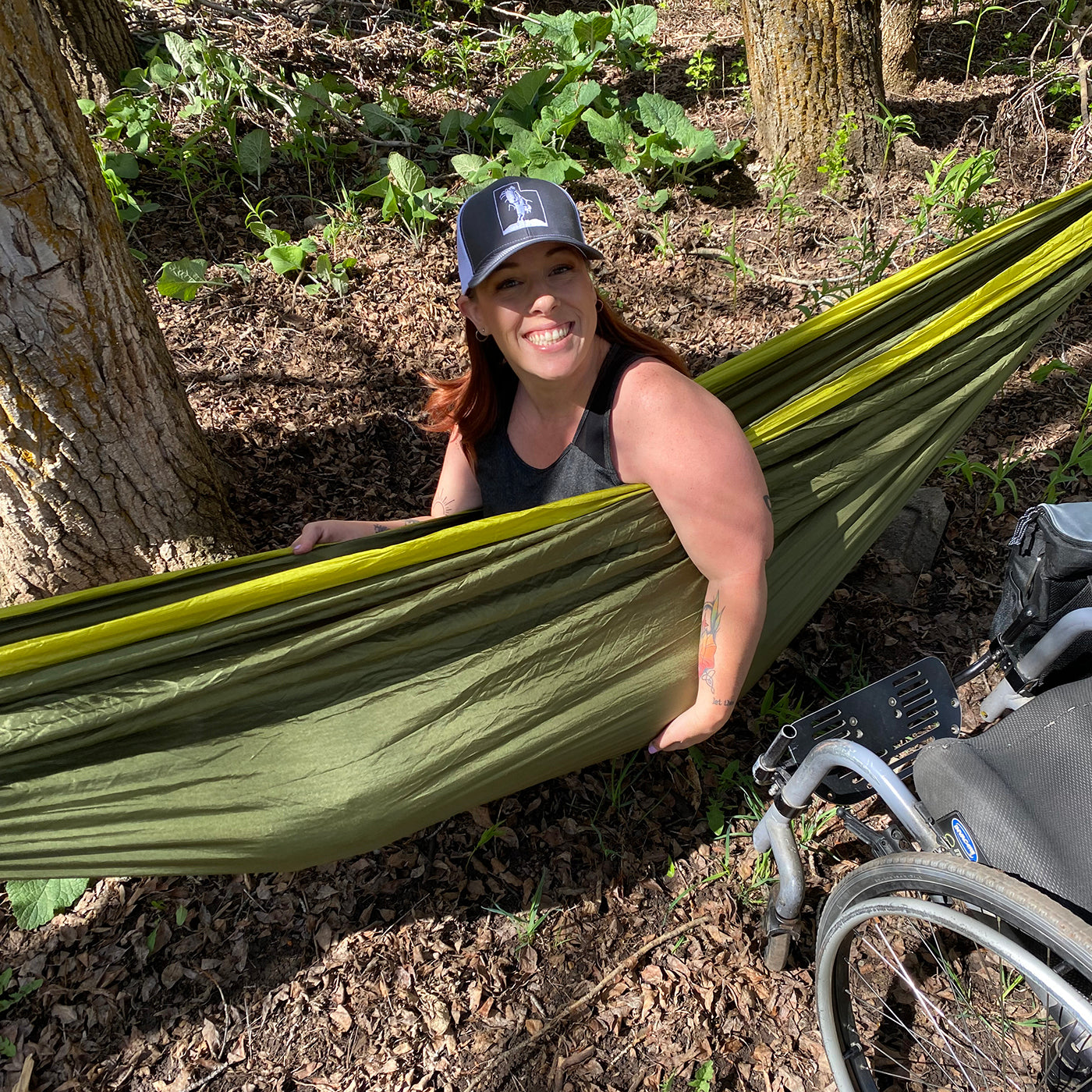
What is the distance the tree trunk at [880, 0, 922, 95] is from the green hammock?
262cm

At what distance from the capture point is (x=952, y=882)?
0.96 m

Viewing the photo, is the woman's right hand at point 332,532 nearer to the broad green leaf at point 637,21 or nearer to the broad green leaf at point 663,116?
the broad green leaf at point 663,116

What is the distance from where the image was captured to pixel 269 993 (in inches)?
62.1

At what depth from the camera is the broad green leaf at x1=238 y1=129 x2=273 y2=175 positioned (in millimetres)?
3037

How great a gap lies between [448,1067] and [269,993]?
37cm

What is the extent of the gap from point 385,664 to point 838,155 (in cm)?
263

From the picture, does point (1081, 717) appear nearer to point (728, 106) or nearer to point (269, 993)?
point (269, 993)

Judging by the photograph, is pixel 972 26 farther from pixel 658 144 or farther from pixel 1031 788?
pixel 1031 788

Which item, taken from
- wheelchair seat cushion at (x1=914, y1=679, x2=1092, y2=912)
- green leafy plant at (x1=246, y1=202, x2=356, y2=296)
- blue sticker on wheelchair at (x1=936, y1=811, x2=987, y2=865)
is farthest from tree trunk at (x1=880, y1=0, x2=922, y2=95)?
blue sticker on wheelchair at (x1=936, y1=811, x2=987, y2=865)

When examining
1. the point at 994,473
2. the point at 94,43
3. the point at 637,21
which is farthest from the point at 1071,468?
the point at 94,43

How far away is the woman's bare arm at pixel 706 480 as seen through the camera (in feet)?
4.24

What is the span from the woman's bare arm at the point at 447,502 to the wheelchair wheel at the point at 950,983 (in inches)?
38.3

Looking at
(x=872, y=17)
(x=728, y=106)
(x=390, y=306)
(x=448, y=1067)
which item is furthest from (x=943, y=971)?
(x=728, y=106)

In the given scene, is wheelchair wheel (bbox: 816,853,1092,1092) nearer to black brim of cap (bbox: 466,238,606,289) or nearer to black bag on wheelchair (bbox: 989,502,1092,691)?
black bag on wheelchair (bbox: 989,502,1092,691)
